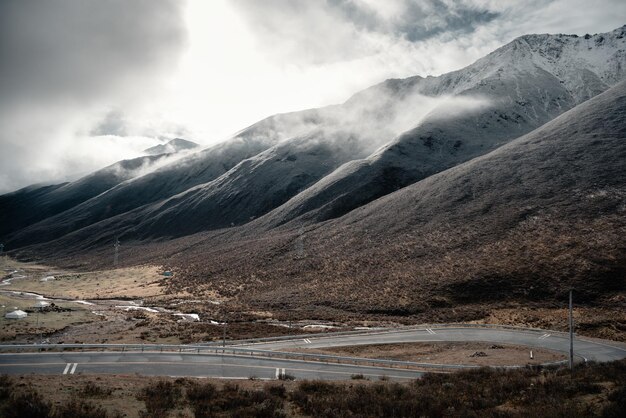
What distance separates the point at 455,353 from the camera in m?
34.0

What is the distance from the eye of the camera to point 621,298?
45469 mm

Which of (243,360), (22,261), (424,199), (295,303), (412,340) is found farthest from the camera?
(22,261)

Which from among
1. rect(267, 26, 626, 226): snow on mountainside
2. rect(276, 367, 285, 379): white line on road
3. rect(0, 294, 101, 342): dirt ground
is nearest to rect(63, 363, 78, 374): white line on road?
rect(276, 367, 285, 379): white line on road

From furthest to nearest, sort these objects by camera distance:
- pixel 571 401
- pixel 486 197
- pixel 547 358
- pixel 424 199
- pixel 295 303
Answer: pixel 424 199 → pixel 486 197 → pixel 295 303 → pixel 547 358 → pixel 571 401

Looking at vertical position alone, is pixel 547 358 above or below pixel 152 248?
below

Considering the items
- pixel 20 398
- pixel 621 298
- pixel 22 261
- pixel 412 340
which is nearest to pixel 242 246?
pixel 412 340

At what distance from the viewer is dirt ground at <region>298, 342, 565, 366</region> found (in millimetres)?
30562

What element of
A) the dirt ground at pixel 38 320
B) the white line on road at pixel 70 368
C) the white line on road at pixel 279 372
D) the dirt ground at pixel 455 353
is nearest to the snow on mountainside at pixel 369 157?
the dirt ground at pixel 38 320

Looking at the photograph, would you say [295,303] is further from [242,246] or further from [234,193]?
[234,193]

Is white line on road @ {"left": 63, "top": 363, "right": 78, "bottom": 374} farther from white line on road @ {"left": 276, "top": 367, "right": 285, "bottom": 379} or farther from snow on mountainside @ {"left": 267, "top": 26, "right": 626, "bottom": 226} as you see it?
snow on mountainside @ {"left": 267, "top": 26, "right": 626, "bottom": 226}

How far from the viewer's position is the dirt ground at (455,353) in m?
30.6

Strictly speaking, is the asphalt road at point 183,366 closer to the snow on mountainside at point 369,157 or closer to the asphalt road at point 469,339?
the asphalt road at point 469,339

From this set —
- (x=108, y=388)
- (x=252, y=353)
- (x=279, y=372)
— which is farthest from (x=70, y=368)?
(x=279, y=372)

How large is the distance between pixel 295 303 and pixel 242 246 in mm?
48499
